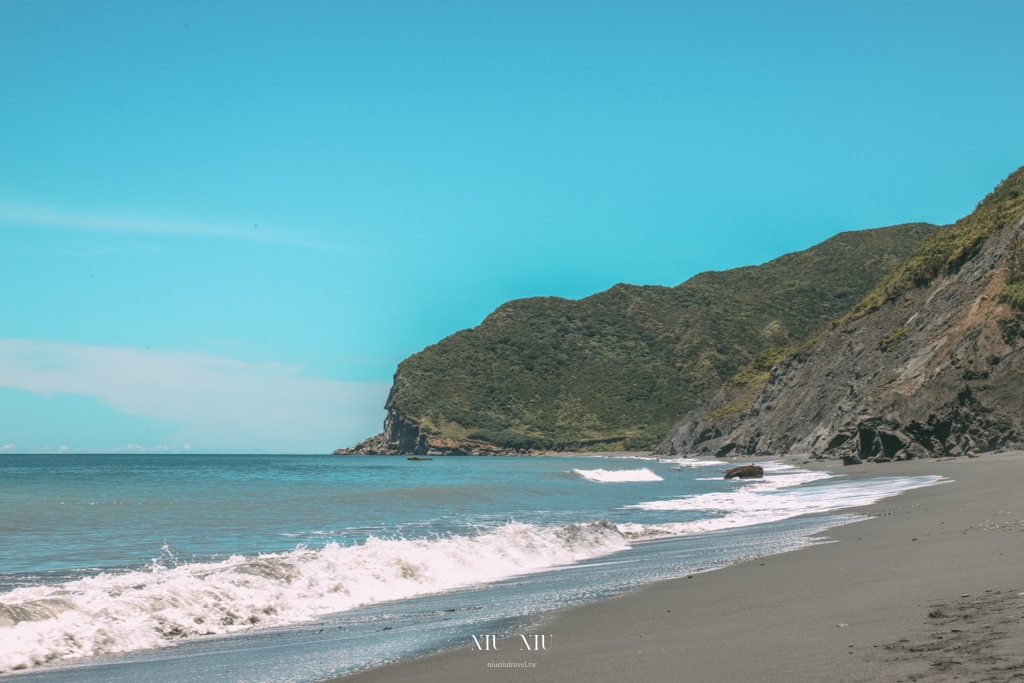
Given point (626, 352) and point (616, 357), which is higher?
Answer: point (626, 352)

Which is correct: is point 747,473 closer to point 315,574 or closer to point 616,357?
point 315,574

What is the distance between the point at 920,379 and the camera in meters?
35.9

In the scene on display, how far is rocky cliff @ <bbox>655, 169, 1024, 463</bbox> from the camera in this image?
3209 cm

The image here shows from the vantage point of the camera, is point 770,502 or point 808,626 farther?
point 770,502

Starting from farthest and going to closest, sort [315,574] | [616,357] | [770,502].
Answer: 1. [616,357]
2. [770,502]
3. [315,574]

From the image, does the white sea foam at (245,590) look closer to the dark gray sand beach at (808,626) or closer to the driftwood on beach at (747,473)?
the dark gray sand beach at (808,626)

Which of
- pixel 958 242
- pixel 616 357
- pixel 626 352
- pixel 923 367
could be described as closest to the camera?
pixel 923 367

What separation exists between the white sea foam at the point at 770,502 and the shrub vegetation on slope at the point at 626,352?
11636 centimetres

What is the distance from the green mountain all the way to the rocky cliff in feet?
253

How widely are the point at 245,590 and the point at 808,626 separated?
261 inches

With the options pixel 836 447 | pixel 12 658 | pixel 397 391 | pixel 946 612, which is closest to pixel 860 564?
pixel 946 612

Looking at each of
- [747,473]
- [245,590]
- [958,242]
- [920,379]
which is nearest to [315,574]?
[245,590]

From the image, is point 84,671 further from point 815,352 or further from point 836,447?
point 815,352

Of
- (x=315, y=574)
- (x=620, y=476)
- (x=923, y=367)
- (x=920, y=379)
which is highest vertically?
(x=923, y=367)
